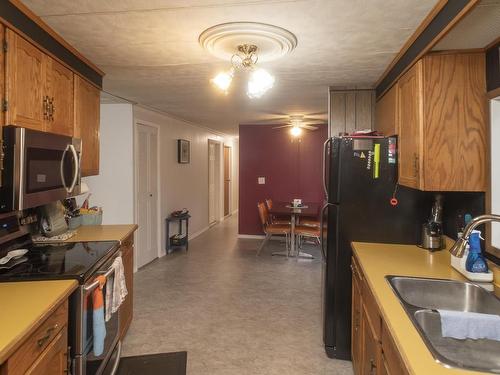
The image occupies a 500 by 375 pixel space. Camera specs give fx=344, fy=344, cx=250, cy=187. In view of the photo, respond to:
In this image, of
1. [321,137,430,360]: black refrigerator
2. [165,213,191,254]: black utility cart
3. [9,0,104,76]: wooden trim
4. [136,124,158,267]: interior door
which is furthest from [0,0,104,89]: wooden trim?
[165,213,191,254]: black utility cart

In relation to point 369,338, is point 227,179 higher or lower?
higher

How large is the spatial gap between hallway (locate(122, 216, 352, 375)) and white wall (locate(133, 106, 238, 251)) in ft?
3.39

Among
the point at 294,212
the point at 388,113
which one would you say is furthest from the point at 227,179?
the point at 388,113

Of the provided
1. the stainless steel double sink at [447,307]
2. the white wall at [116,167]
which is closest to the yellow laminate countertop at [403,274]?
the stainless steel double sink at [447,307]

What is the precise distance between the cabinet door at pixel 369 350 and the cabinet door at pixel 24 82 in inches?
82.3

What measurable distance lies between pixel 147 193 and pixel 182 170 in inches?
47.6

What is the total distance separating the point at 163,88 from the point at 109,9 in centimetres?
171

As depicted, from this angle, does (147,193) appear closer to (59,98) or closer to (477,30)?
(59,98)

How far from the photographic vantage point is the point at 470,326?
4.55 ft

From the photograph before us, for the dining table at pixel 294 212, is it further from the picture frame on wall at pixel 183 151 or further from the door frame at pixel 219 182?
the door frame at pixel 219 182

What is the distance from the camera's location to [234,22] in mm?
1884

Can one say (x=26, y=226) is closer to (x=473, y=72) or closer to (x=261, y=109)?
(x=473, y=72)

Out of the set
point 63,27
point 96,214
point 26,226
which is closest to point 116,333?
point 26,226

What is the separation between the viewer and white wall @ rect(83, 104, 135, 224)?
165 inches
